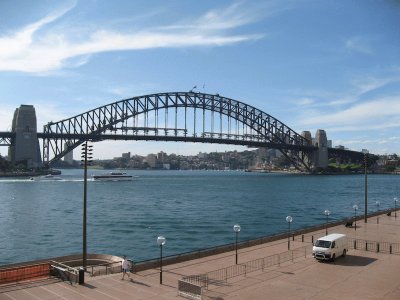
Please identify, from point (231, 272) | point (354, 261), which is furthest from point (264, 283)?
point (354, 261)

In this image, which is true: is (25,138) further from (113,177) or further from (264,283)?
(264,283)

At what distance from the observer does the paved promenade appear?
16.7 m

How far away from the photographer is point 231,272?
66.2 feet

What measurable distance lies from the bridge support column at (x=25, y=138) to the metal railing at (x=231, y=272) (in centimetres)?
13728

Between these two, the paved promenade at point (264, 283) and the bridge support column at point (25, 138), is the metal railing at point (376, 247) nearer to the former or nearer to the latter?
the paved promenade at point (264, 283)

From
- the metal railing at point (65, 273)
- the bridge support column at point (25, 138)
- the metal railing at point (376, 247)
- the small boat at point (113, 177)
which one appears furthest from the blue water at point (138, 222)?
the bridge support column at point (25, 138)

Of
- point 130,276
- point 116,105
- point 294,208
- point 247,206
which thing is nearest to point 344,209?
point 294,208

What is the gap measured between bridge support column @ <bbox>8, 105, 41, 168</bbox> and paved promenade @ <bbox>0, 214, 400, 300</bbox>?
137 meters

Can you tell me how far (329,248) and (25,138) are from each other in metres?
141

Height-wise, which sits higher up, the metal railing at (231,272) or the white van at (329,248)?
the white van at (329,248)

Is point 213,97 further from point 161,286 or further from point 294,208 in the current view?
point 161,286

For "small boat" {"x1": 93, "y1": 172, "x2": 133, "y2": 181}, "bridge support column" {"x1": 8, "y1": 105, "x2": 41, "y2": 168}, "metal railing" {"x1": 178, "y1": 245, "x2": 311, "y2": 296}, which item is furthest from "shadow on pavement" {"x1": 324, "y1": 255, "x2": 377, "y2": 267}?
"bridge support column" {"x1": 8, "y1": 105, "x2": 41, "y2": 168}

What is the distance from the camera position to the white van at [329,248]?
22.1 meters

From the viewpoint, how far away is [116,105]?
166875 mm
